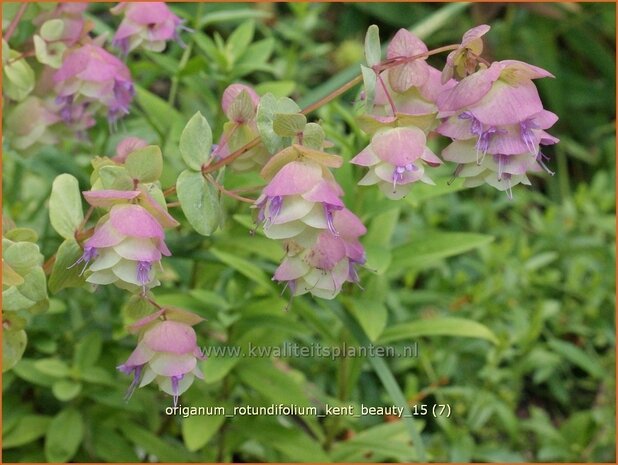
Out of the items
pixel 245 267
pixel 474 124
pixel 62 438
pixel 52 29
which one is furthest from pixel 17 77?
pixel 474 124

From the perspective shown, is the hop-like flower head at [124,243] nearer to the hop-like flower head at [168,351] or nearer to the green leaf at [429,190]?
the hop-like flower head at [168,351]

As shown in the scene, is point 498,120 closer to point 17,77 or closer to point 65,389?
point 17,77

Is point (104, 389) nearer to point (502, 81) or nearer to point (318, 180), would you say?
point (318, 180)

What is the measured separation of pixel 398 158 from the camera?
75 cm

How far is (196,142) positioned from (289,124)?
11 cm

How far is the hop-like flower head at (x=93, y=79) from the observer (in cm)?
102

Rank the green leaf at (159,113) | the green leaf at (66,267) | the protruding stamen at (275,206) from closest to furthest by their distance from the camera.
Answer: the protruding stamen at (275,206), the green leaf at (66,267), the green leaf at (159,113)

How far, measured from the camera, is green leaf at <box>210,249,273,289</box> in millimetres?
1096

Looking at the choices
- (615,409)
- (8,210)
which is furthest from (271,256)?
(615,409)

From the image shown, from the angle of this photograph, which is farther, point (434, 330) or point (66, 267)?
point (434, 330)

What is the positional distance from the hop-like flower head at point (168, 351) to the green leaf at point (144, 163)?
12 centimetres

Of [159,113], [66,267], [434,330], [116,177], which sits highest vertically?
[116,177]

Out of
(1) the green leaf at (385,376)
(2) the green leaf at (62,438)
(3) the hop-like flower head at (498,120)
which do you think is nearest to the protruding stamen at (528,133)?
(3) the hop-like flower head at (498,120)

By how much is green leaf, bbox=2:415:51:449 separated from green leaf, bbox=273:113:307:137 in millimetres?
649
